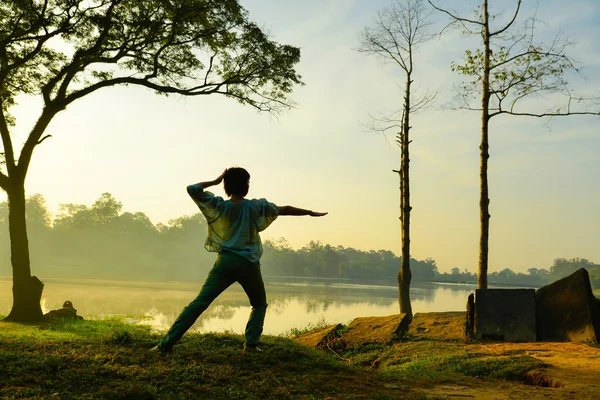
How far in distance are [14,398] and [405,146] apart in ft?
46.2

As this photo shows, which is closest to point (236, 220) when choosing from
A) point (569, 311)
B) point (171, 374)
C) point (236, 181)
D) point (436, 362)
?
point (236, 181)

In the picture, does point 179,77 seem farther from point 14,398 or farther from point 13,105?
point 14,398

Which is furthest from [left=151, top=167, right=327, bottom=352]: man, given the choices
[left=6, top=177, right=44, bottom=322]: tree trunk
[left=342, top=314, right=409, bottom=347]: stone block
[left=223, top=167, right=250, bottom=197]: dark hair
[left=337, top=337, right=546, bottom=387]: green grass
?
[left=6, top=177, right=44, bottom=322]: tree trunk

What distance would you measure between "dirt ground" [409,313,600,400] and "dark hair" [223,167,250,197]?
10.3ft

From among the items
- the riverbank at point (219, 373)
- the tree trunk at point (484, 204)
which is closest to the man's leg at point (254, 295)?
the riverbank at point (219, 373)

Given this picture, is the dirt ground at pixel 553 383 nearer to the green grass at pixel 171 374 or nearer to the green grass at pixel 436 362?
the green grass at pixel 436 362

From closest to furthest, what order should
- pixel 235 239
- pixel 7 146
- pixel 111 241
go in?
pixel 235 239
pixel 7 146
pixel 111 241

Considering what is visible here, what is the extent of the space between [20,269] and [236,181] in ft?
33.6

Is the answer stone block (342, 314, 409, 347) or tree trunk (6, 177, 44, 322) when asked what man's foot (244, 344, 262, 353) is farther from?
tree trunk (6, 177, 44, 322)

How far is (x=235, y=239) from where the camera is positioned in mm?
5555

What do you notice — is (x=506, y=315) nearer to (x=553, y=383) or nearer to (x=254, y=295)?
(x=553, y=383)

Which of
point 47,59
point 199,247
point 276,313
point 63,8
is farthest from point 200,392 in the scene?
point 199,247

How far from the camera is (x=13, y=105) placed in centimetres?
1560

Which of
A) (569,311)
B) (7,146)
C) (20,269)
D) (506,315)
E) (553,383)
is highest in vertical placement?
(7,146)
